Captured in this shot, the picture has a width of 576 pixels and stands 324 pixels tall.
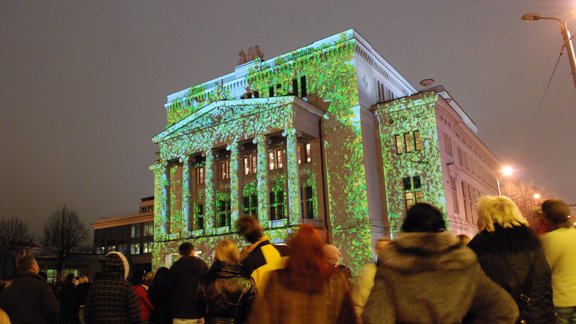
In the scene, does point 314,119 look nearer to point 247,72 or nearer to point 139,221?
point 247,72

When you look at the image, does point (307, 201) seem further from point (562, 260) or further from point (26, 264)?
point (562, 260)

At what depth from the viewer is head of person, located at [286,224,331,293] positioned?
13.2 feet

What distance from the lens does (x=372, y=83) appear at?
40.5 m

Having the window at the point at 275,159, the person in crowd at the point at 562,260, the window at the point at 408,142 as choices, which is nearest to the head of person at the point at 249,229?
the person in crowd at the point at 562,260

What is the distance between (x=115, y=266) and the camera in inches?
249

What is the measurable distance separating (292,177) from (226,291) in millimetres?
29685

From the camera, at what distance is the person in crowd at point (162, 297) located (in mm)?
8438

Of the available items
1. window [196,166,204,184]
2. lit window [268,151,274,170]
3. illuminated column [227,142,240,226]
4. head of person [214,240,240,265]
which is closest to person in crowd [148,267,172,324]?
head of person [214,240,240,265]

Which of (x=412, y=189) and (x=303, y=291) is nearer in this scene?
(x=303, y=291)

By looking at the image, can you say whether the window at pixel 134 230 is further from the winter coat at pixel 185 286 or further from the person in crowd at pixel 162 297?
the winter coat at pixel 185 286

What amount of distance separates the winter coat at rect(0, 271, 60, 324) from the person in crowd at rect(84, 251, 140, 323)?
5.43ft

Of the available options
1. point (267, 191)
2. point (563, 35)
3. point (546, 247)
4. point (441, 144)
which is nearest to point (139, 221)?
point (267, 191)

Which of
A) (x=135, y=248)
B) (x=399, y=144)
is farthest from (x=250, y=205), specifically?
(x=135, y=248)

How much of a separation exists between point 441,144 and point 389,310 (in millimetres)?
35376
